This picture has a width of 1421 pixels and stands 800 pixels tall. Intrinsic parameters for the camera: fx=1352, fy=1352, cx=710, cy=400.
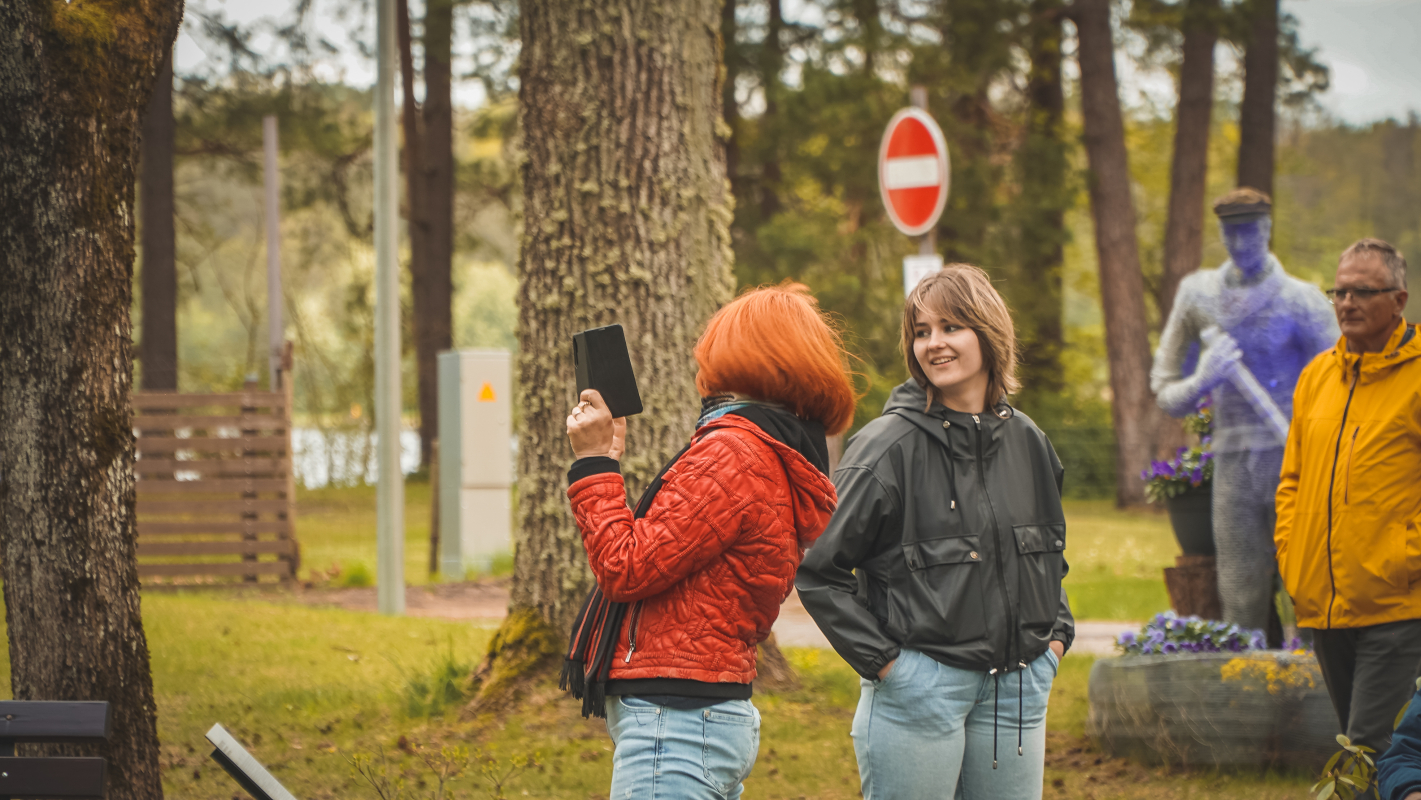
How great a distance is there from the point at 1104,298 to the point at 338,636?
14.1m

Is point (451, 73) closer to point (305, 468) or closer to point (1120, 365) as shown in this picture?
point (305, 468)

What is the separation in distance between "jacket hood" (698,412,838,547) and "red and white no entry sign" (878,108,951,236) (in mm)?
5372

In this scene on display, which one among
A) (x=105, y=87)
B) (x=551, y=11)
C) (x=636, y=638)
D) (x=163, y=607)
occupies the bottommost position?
(x=163, y=607)

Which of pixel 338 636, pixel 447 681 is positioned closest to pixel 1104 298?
pixel 338 636

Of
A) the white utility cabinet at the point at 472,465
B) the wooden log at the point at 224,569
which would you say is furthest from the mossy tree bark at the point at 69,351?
the white utility cabinet at the point at 472,465

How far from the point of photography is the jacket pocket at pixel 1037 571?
3.08 meters

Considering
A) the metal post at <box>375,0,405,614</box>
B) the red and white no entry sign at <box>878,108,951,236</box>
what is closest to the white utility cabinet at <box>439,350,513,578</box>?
the metal post at <box>375,0,405,614</box>

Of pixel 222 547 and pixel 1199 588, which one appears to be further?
pixel 222 547

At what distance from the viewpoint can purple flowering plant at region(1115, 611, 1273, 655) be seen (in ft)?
18.4

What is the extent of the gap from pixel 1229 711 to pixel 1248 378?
151 cm

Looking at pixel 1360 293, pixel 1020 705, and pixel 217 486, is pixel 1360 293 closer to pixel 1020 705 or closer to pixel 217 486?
pixel 1020 705

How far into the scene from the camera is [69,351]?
410cm

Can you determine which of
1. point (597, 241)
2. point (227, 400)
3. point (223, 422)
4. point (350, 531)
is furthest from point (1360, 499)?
point (350, 531)

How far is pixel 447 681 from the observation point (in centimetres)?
615
